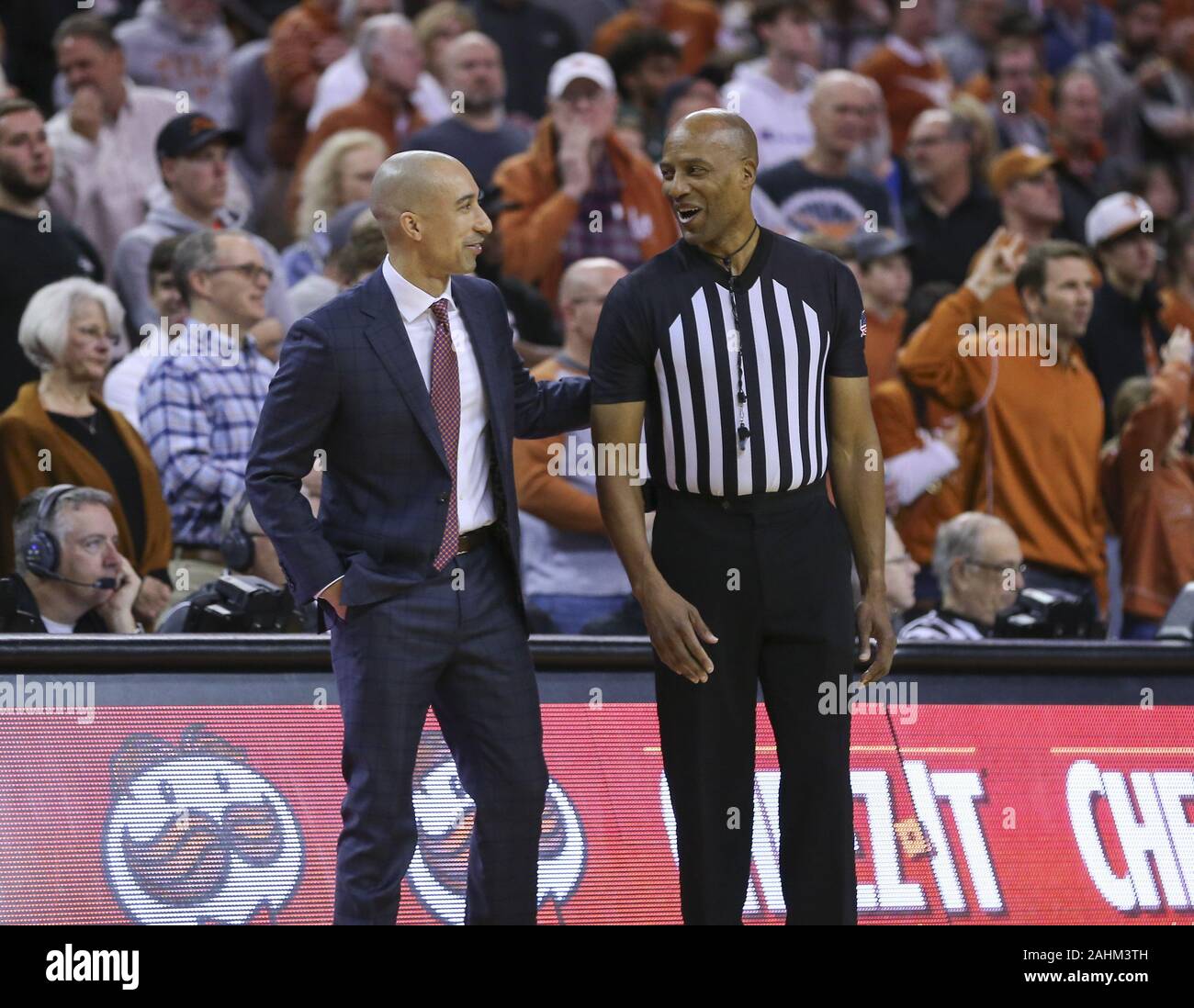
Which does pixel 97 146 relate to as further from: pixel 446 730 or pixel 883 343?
pixel 446 730

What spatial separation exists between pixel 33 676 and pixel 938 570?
3.02m

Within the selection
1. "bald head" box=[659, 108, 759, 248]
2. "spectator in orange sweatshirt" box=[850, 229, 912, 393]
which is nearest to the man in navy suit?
"bald head" box=[659, 108, 759, 248]

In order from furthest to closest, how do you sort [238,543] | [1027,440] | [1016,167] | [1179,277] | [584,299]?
[1179,277], [1016,167], [1027,440], [584,299], [238,543]

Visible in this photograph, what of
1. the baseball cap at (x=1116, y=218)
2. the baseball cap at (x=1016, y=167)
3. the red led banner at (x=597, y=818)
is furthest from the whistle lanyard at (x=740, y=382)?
the baseball cap at (x=1016, y=167)

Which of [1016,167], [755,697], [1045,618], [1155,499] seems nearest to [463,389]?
[755,697]

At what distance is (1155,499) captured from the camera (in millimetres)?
7152

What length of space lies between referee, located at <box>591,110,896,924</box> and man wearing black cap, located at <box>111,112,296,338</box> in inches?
130

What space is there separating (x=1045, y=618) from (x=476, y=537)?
7.36 ft

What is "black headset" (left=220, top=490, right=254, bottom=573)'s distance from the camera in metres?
5.59

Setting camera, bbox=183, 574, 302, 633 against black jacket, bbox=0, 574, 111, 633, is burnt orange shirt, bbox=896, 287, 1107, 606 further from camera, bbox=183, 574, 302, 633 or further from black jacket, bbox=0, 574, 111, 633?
black jacket, bbox=0, 574, 111, 633

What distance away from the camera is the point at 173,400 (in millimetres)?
6125

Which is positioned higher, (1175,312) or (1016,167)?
(1016,167)

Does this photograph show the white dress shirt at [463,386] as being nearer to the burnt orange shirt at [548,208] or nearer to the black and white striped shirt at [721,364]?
the black and white striped shirt at [721,364]
